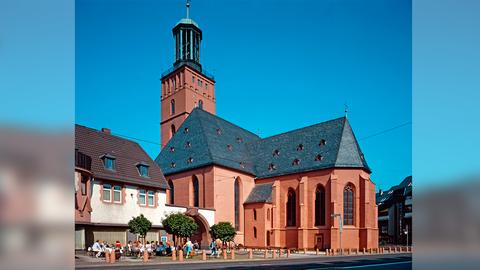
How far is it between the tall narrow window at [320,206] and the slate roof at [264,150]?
1559 millimetres

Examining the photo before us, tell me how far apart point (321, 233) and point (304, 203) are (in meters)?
2.17

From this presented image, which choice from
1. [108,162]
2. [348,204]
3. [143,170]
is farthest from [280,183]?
[108,162]

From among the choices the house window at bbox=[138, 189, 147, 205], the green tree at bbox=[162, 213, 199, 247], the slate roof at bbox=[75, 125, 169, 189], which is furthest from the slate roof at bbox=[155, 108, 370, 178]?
the slate roof at bbox=[75, 125, 169, 189]

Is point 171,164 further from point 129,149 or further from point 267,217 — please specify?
point 129,149

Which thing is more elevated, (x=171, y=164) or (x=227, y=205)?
(x=171, y=164)

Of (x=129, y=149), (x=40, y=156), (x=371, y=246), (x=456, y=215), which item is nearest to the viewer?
(x=40, y=156)

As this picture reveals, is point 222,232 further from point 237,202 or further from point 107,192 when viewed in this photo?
point 107,192

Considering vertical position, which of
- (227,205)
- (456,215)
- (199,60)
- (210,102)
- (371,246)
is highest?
(199,60)

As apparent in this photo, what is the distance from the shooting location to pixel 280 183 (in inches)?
1020

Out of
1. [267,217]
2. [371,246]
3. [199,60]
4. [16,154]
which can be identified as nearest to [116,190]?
[16,154]

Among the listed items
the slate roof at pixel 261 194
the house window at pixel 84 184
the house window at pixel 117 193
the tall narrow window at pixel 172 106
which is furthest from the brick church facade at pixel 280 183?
the house window at pixel 84 184

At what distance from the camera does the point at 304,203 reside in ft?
76.8

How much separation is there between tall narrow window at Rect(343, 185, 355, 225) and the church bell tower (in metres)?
15.8

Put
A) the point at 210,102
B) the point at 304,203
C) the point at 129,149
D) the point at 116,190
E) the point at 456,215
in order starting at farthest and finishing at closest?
1. the point at 210,102
2. the point at 304,203
3. the point at 129,149
4. the point at 116,190
5. the point at 456,215
